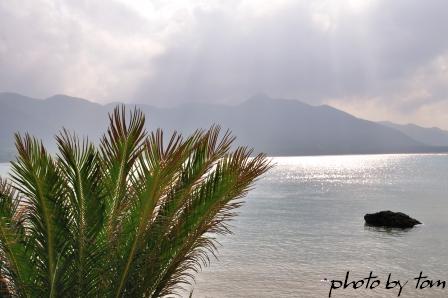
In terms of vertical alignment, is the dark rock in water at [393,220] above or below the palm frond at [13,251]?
below

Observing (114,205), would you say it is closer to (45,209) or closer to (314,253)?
(45,209)

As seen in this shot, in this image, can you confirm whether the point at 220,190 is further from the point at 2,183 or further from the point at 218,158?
the point at 2,183

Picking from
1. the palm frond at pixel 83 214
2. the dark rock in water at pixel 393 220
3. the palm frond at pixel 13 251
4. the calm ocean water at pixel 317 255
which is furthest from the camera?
the dark rock in water at pixel 393 220

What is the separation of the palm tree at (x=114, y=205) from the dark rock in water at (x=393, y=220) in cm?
5170

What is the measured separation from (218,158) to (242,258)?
32515 millimetres

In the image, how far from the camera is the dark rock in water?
53.5m

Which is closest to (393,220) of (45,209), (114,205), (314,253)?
(314,253)

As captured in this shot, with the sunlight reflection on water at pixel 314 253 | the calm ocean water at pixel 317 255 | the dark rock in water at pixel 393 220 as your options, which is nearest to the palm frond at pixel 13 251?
the sunlight reflection on water at pixel 314 253

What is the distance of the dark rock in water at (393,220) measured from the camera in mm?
53500

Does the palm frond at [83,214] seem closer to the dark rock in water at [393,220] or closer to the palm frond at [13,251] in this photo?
the palm frond at [13,251]

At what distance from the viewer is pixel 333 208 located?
77562mm

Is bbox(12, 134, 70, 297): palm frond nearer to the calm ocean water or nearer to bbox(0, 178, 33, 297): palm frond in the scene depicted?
bbox(0, 178, 33, 297): palm frond

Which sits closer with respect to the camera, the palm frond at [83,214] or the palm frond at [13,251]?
the palm frond at [83,214]

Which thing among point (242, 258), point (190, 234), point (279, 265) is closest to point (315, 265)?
point (279, 265)
